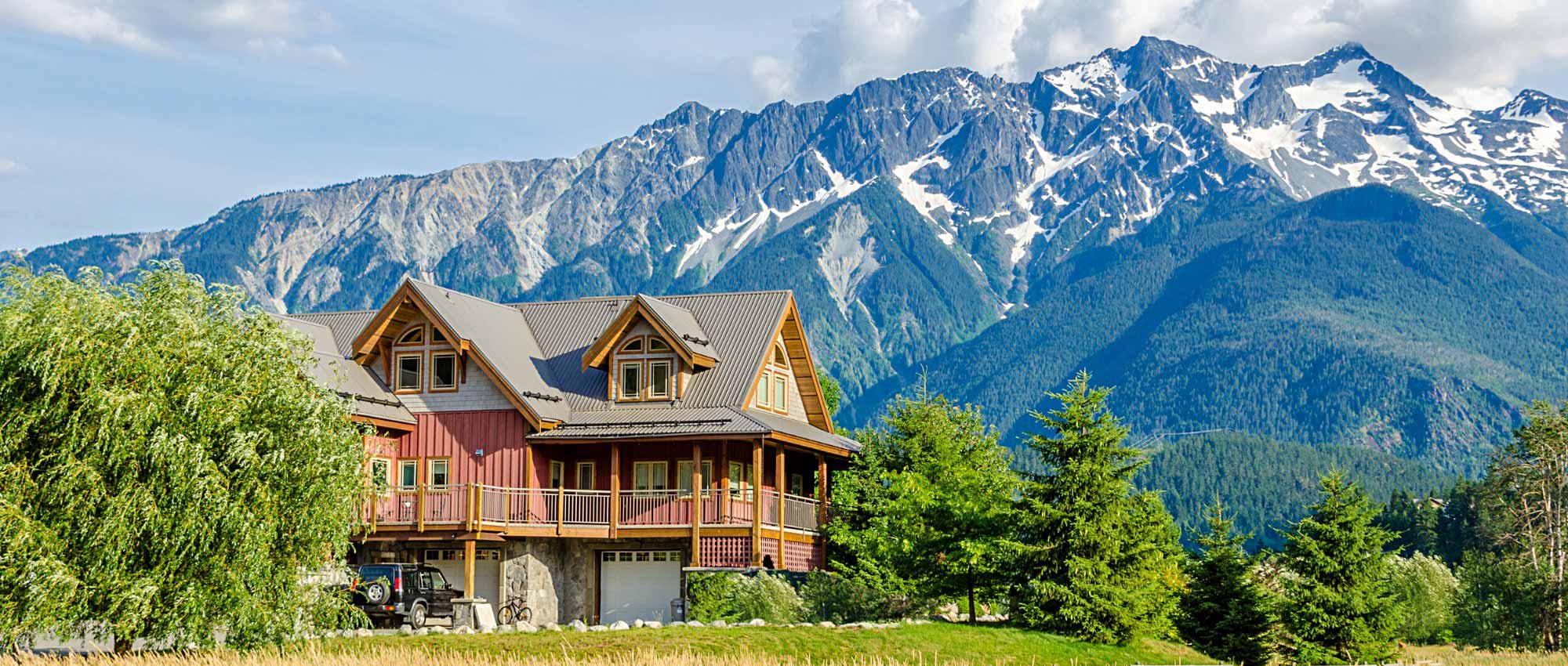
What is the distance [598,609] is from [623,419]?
5.10 meters

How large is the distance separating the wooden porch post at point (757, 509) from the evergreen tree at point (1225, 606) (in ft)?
32.9

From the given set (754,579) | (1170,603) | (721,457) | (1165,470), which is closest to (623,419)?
(721,457)

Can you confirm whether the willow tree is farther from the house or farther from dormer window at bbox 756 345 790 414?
dormer window at bbox 756 345 790 414

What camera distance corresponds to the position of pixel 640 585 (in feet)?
137

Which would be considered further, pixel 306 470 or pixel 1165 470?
pixel 1165 470

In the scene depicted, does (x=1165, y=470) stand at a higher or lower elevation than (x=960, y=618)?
higher

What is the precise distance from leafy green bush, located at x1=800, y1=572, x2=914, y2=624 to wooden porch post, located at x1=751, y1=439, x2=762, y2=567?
2600mm

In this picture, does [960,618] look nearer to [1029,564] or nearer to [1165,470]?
[1029,564]

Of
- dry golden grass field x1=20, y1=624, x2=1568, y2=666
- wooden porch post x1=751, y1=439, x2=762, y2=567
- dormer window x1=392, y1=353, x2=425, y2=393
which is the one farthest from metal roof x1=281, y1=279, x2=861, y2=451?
dry golden grass field x1=20, y1=624, x2=1568, y2=666

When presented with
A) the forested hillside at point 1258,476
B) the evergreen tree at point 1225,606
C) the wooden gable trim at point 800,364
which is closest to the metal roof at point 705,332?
the wooden gable trim at point 800,364

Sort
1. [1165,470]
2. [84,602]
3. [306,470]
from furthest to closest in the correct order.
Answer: [1165,470] → [306,470] → [84,602]

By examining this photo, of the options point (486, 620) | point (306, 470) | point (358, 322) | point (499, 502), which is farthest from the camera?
point (358, 322)

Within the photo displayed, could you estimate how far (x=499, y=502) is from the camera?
39.6 m

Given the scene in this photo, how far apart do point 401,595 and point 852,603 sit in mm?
9637
